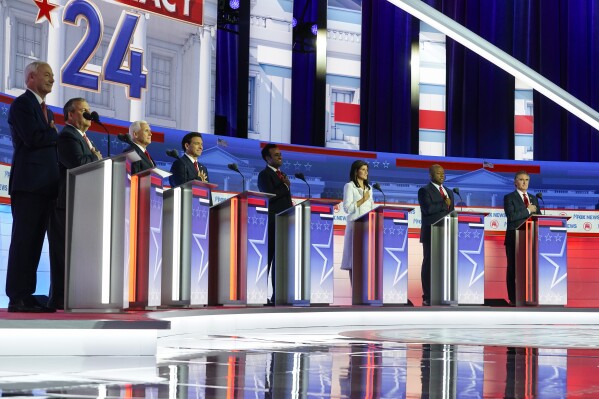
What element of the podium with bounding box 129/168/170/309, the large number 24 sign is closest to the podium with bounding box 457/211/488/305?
the large number 24 sign

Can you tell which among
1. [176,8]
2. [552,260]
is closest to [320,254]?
[552,260]

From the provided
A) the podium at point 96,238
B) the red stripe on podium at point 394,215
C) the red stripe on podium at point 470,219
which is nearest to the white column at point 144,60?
the red stripe on podium at point 394,215

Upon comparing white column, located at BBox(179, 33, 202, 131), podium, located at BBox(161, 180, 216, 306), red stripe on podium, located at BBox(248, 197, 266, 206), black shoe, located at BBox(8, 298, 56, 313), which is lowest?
black shoe, located at BBox(8, 298, 56, 313)

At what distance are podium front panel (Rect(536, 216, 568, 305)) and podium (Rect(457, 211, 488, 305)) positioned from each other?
605 mm

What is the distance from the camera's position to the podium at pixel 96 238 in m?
4.48

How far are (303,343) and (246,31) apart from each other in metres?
5.94

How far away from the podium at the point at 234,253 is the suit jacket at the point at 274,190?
27.4 inches

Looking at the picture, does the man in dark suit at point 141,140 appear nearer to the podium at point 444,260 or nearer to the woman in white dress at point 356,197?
the woman in white dress at point 356,197

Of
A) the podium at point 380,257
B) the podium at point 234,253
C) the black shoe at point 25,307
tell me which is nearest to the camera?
the black shoe at point 25,307

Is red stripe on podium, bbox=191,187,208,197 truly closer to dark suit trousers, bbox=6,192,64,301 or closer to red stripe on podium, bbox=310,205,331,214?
red stripe on podium, bbox=310,205,331,214

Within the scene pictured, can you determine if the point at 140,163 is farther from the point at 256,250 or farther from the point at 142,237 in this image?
the point at 256,250

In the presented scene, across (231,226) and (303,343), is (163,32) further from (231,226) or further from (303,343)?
(303,343)

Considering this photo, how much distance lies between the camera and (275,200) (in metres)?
7.87

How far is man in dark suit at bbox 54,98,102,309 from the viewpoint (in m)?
4.94
